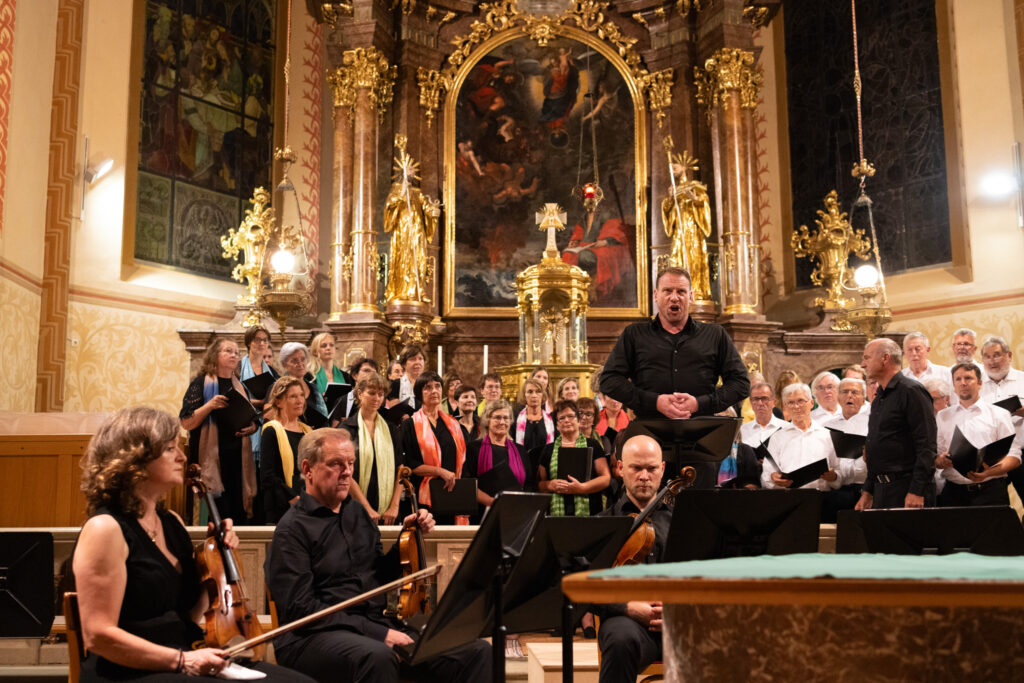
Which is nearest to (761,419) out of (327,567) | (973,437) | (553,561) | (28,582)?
(973,437)

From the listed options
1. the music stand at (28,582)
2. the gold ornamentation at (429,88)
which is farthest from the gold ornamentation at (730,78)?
the music stand at (28,582)

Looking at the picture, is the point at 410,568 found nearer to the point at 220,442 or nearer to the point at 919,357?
the point at 220,442

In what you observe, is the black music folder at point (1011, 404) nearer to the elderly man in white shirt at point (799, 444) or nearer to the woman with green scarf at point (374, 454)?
the elderly man in white shirt at point (799, 444)

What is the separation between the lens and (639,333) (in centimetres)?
479

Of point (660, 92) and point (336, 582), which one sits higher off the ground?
point (660, 92)

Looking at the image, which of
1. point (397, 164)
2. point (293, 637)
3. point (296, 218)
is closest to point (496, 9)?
point (397, 164)

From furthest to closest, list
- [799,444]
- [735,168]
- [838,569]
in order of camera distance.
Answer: [735,168] < [799,444] < [838,569]

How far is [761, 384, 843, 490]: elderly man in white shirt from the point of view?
6180mm

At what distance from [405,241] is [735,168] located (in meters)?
3.92

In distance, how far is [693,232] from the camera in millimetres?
11773

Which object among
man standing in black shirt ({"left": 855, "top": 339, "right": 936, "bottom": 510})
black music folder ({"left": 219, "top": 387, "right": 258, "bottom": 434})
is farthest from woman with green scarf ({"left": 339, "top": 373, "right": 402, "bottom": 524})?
man standing in black shirt ({"left": 855, "top": 339, "right": 936, "bottom": 510})

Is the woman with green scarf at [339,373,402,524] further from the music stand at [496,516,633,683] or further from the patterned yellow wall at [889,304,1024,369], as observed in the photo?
the patterned yellow wall at [889,304,1024,369]

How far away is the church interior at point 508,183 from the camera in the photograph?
1124 cm

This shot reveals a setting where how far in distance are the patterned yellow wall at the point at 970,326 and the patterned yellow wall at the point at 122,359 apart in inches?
339
